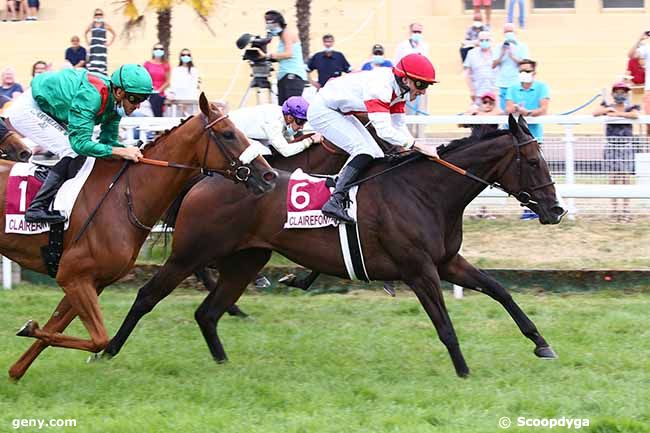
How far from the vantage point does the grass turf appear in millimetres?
6566

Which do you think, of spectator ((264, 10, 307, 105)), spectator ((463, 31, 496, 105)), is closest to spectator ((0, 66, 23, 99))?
spectator ((264, 10, 307, 105))

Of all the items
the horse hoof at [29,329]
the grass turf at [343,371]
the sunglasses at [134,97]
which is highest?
the sunglasses at [134,97]

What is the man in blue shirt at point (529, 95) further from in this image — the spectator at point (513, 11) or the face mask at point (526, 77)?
the spectator at point (513, 11)

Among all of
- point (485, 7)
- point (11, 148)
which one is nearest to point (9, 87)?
point (11, 148)

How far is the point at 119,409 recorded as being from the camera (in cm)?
675

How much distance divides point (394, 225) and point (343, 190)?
1.38 feet

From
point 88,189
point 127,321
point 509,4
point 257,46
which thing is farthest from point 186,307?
point 509,4

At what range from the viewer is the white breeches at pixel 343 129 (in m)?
8.23

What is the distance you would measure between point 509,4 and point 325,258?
13213 millimetres

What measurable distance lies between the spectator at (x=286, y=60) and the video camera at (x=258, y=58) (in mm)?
231

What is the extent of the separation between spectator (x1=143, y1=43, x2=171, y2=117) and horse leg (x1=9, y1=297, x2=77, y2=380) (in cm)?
670

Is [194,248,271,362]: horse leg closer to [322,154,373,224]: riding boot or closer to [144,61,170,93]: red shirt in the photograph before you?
[322,154,373,224]: riding boot

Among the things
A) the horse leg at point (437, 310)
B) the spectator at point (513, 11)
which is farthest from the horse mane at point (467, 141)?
the spectator at point (513, 11)

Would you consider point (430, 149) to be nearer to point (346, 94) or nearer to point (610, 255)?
point (346, 94)
